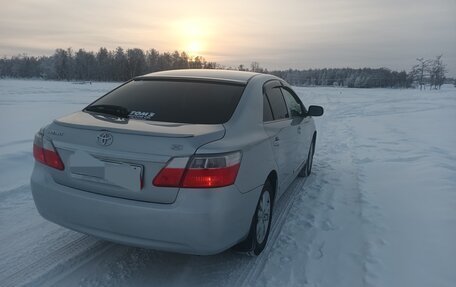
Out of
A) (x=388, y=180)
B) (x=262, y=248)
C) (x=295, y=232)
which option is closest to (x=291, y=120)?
(x=295, y=232)

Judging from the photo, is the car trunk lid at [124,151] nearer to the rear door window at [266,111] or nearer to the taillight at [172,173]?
the taillight at [172,173]

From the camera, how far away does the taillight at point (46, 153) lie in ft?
9.78

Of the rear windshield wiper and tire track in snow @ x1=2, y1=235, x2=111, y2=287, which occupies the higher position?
the rear windshield wiper

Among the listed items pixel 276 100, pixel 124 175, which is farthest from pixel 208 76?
pixel 124 175

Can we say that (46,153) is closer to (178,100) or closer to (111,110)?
(111,110)

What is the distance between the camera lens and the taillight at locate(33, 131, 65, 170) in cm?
298

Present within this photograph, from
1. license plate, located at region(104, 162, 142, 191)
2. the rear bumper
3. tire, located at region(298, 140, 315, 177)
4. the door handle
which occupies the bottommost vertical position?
tire, located at region(298, 140, 315, 177)

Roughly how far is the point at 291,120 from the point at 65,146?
272 centimetres

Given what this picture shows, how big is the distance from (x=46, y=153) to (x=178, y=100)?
117 centimetres

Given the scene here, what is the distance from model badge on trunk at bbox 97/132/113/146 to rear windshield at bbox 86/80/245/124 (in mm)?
386

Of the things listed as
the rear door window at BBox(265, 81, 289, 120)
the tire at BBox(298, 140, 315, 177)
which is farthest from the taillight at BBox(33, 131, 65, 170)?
the tire at BBox(298, 140, 315, 177)

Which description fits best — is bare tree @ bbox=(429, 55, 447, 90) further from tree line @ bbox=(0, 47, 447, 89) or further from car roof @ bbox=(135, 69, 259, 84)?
car roof @ bbox=(135, 69, 259, 84)

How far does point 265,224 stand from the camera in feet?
11.9

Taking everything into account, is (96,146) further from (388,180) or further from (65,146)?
(388,180)
